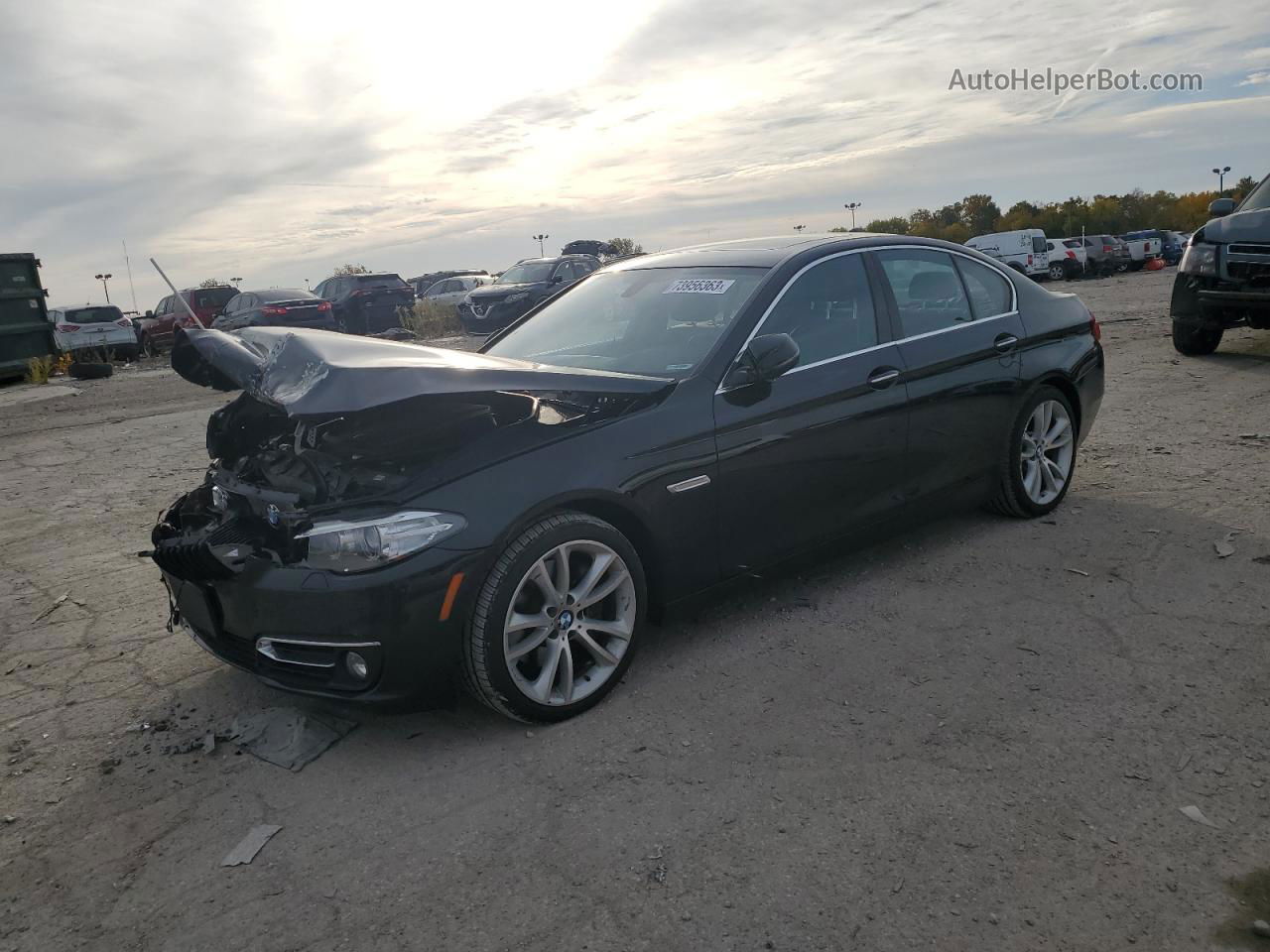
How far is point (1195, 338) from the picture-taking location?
34.5 ft

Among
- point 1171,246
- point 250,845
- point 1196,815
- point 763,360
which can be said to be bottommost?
point 1196,815

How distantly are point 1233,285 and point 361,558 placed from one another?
951cm

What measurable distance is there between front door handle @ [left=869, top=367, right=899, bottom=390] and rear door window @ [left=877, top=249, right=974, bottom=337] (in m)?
0.28

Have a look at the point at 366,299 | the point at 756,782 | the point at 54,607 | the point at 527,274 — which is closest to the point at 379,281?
the point at 366,299

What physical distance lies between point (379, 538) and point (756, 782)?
4.64 ft

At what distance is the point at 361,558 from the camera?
3.10 meters

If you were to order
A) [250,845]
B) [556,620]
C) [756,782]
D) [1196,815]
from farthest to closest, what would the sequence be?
[556,620] → [756,782] → [250,845] → [1196,815]

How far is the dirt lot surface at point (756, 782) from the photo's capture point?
243cm

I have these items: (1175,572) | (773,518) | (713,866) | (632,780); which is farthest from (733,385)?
(1175,572)

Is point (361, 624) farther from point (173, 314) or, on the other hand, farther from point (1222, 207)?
point (173, 314)

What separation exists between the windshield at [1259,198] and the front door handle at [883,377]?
773 cm

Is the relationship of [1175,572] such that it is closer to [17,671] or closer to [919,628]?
[919,628]

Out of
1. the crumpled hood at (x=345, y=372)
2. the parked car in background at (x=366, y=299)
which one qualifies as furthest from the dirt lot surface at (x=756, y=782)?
the parked car in background at (x=366, y=299)

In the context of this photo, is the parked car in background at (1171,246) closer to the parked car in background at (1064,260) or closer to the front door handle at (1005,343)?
the parked car in background at (1064,260)
